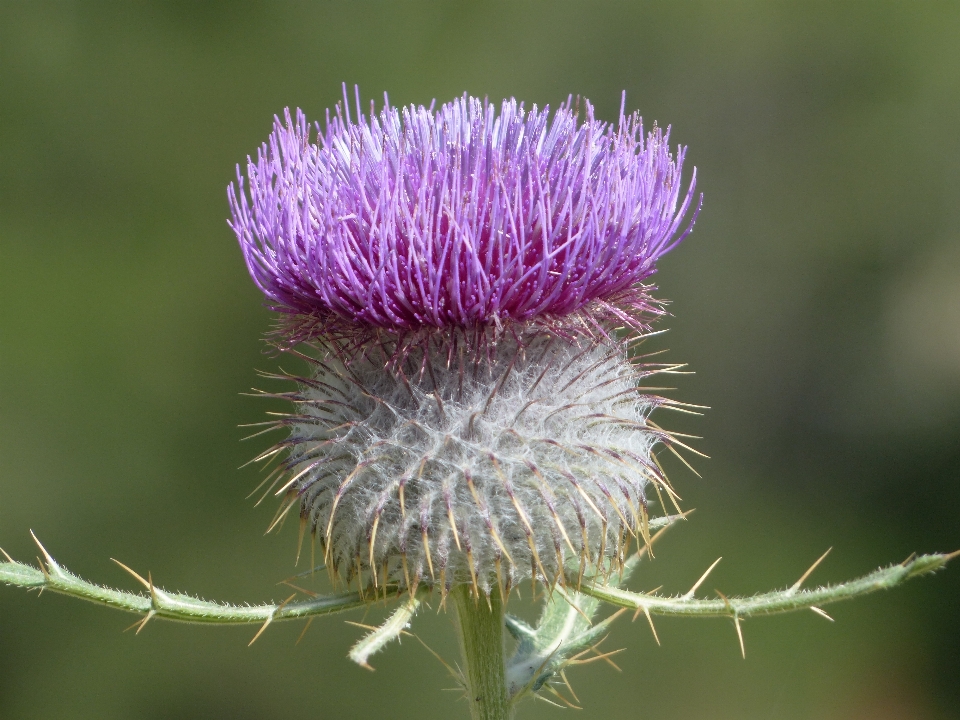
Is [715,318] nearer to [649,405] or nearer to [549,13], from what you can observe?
[549,13]

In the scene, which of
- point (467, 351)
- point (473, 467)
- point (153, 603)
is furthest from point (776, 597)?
point (153, 603)

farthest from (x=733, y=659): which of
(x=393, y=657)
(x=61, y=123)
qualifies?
(x=61, y=123)

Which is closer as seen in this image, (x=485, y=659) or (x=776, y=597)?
(x=776, y=597)

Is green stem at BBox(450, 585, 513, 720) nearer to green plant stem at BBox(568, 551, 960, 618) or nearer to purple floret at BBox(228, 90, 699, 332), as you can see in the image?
green plant stem at BBox(568, 551, 960, 618)

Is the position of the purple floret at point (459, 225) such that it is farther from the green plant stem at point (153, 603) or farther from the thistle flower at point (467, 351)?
the green plant stem at point (153, 603)

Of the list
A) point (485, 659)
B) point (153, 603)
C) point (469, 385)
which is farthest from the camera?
point (485, 659)

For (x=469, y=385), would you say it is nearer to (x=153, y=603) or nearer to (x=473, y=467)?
(x=473, y=467)

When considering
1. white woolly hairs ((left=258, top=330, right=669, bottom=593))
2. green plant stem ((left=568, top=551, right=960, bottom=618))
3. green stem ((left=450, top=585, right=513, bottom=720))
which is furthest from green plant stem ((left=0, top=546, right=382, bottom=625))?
green plant stem ((left=568, top=551, right=960, bottom=618))
